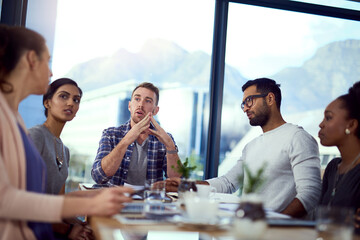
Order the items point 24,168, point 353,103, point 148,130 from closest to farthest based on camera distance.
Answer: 1. point 24,168
2. point 353,103
3. point 148,130

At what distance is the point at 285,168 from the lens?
2305mm

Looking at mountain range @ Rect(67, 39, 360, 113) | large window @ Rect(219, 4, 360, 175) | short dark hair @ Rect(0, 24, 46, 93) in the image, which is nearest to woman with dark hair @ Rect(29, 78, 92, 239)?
short dark hair @ Rect(0, 24, 46, 93)

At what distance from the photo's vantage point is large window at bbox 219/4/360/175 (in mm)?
3697

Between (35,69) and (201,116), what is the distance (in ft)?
7.72

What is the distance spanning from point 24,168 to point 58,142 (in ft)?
3.38

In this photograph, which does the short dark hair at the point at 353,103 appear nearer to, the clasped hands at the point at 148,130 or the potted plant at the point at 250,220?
the potted plant at the point at 250,220

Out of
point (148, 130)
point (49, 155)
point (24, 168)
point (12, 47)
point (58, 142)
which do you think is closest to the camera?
point (24, 168)

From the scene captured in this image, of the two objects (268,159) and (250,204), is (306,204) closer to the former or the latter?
(268,159)

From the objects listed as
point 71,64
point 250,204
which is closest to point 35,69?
point 250,204

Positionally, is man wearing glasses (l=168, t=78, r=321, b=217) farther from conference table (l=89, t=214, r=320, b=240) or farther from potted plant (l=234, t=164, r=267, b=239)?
potted plant (l=234, t=164, r=267, b=239)

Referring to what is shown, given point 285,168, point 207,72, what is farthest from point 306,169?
point 207,72

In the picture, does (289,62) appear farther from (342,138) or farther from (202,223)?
(202,223)

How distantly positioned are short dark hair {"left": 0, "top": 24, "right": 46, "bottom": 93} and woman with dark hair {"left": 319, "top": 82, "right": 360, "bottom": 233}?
138 cm

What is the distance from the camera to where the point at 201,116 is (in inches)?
144
